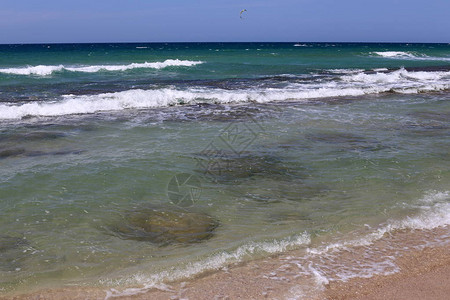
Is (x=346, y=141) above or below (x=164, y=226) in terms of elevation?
above

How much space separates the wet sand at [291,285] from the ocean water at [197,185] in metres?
0.15

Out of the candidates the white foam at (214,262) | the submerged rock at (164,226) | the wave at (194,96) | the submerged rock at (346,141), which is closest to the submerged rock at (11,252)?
the submerged rock at (164,226)

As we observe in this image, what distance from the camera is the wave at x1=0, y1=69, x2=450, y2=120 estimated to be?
1420cm

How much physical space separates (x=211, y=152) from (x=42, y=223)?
4205 millimetres

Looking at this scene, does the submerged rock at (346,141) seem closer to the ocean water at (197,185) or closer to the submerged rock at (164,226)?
the ocean water at (197,185)

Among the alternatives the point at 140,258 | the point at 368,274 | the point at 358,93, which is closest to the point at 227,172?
the point at 140,258

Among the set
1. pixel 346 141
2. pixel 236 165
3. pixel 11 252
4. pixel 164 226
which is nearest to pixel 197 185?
pixel 236 165

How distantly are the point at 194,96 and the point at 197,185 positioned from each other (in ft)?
34.6

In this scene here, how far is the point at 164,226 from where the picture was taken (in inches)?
218

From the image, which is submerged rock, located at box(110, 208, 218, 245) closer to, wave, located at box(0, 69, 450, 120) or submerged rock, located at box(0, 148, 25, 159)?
submerged rock, located at box(0, 148, 25, 159)

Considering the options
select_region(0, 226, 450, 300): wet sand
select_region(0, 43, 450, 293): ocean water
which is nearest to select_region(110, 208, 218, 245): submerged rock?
select_region(0, 43, 450, 293): ocean water

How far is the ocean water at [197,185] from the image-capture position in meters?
4.85

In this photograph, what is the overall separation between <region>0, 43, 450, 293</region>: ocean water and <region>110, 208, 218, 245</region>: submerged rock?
25 millimetres

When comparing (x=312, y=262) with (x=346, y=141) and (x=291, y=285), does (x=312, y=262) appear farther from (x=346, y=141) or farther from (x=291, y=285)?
(x=346, y=141)
